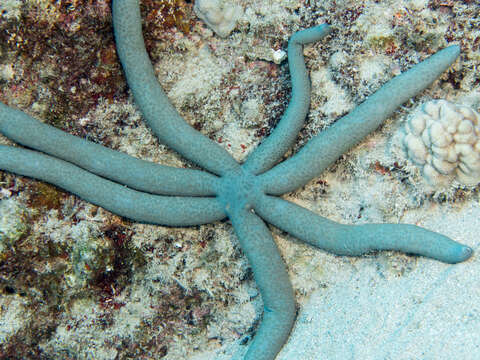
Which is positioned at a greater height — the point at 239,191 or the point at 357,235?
the point at 239,191

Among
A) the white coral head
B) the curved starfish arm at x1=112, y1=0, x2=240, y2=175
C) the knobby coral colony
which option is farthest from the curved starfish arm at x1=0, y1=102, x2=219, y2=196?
the white coral head

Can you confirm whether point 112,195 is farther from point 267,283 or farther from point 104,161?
point 267,283

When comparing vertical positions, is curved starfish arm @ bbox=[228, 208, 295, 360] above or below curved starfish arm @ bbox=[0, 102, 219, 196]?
below

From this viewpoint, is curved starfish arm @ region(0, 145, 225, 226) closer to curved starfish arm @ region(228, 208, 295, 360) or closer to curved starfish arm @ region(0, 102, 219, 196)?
curved starfish arm @ region(0, 102, 219, 196)

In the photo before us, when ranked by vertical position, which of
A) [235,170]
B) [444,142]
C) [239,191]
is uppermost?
[235,170]

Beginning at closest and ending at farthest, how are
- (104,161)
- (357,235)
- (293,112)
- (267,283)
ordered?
1. (357,235)
2. (267,283)
3. (293,112)
4. (104,161)

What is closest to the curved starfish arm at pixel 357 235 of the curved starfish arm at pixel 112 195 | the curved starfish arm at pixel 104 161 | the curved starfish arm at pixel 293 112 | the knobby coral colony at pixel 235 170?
the knobby coral colony at pixel 235 170

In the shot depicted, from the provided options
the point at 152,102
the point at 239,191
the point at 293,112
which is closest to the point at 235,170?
the point at 239,191
